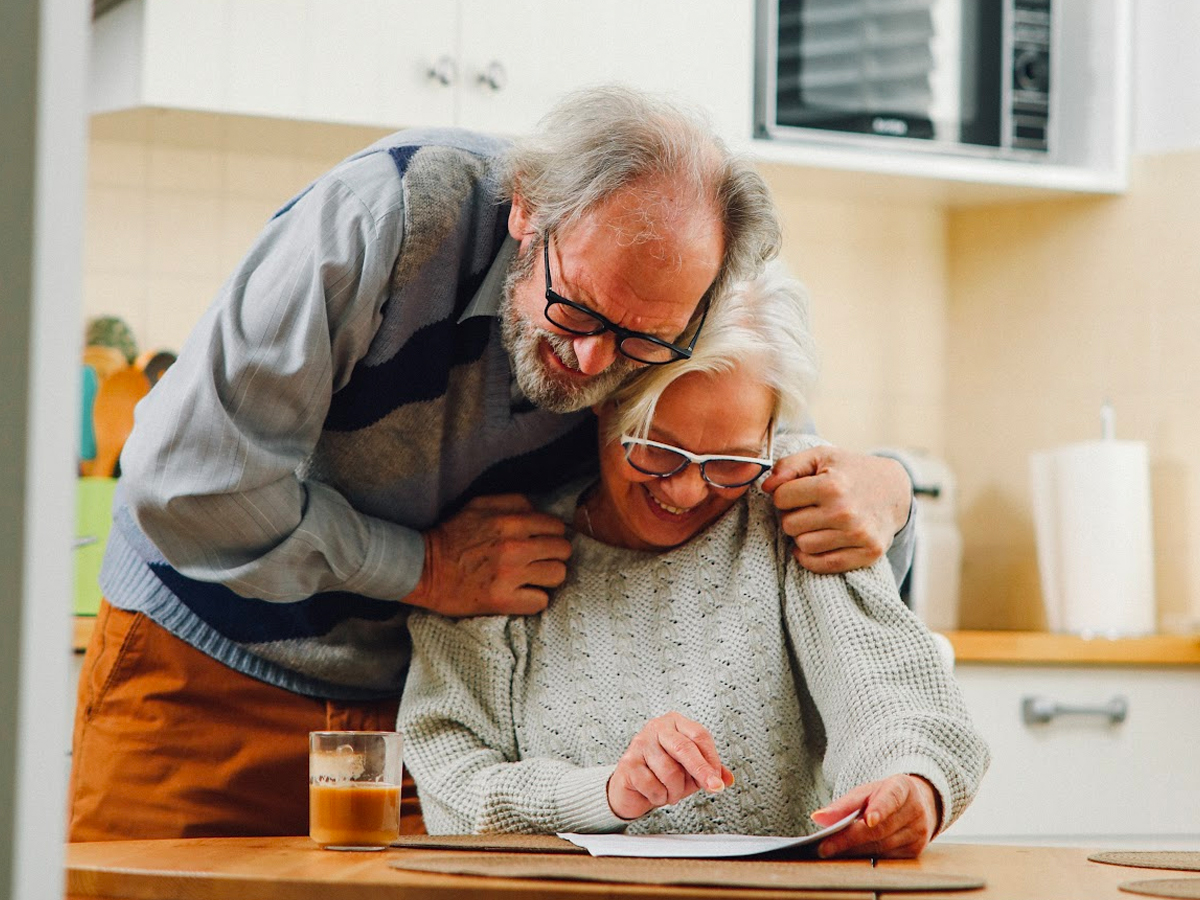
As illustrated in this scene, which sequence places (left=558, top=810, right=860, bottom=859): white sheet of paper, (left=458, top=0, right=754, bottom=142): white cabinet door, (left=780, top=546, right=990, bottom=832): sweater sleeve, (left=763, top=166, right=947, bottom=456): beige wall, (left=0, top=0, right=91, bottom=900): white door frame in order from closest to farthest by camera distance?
1. (left=0, top=0, right=91, bottom=900): white door frame
2. (left=558, top=810, right=860, bottom=859): white sheet of paper
3. (left=780, top=546, right=990, bottom=832): sweater sleeve
4. (left=458, top=0, right=754, bottom=142): white cabinet door
5. (left=763, top=166, right=947, bottom=456): beige wall

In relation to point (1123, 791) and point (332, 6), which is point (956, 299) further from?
point (332, 6)

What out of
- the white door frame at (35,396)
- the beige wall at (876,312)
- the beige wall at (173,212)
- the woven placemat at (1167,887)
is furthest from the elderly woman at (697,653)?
the beige wall at (876,312)

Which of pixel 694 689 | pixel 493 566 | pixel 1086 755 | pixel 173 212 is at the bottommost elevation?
pixel 1086 755

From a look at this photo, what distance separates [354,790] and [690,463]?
0.43 metres

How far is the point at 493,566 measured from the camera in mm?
1369

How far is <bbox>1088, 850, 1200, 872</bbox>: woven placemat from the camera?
107 cm

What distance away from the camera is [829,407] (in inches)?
116

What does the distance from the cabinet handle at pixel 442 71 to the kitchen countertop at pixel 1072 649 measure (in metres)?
1.19

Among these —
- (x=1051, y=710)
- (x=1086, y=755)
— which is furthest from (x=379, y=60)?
(x=1086, y=755)

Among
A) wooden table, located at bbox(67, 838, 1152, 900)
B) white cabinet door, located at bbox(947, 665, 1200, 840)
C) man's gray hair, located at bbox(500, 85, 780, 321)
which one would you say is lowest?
white cabinet door, located at bbox(947, 665, 1200, 840)

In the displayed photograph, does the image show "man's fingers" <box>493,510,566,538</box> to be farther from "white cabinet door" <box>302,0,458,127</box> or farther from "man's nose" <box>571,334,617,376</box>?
"white cabinet door" <box>302,0,458,127</box>

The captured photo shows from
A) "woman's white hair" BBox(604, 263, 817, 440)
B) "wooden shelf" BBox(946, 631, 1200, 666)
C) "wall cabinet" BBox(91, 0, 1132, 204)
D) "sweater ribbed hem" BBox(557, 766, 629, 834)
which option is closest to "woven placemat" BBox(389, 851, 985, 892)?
"sweater ribbed hem" BBox(557, 766, 629, 834)

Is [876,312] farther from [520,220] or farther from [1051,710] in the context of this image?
[520,220]

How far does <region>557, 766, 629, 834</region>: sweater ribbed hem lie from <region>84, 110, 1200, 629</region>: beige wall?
1.51 metres
